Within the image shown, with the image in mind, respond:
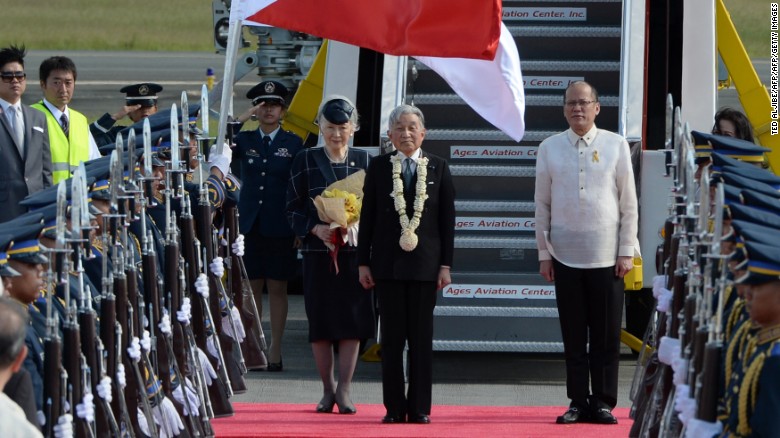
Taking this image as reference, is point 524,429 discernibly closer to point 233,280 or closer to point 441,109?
point 233,280

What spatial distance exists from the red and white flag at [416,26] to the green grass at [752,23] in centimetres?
2622

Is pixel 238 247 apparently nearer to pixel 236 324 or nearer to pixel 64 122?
pixel 236 324

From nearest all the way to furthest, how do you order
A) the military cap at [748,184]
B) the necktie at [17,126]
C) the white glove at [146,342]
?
1. the military cap at [748,184]
2. the white glove at [146,342]
3. the necktie at [17,126]

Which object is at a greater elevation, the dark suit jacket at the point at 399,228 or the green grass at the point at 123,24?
→ the green grass at the point at 123,24

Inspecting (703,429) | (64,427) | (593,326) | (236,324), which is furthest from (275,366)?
(703,429)

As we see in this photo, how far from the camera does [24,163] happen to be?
9.52m

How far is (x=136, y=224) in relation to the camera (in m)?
7.43

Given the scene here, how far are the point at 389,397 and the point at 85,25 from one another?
35.8 meters

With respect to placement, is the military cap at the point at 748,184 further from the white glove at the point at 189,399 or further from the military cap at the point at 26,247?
the military cap at the point at 26,247

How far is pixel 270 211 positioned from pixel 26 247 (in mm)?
4435

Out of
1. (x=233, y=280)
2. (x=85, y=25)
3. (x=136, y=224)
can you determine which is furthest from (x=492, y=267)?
(x=85, y=25)

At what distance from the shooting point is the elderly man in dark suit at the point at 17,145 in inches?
372

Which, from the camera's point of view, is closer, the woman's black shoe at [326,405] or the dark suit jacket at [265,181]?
the woman's black shoe at [326,405]

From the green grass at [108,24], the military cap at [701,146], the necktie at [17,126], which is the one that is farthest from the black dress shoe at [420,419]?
the green grass at [108,24]
